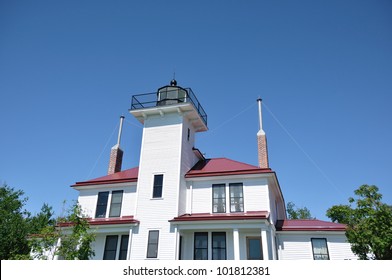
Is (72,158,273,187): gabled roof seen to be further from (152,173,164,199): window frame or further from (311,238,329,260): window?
(311,238,329,260): window

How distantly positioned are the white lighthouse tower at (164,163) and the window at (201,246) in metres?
1.26

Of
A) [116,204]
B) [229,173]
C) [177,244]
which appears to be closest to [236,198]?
[229,173]

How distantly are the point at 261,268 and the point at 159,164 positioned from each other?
1099 cm

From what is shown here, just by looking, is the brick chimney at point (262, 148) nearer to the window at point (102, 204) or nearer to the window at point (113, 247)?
the window at point (113, 247)

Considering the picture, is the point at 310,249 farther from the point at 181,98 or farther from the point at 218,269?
the point at 181,98

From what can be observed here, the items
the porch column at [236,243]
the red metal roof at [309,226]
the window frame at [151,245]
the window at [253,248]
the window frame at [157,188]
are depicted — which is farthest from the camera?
the window frame at [157,188]

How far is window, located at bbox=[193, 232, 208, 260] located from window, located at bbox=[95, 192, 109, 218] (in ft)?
20.3

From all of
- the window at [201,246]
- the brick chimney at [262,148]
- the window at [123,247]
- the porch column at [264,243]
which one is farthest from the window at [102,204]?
the brick chimney at [262,148]

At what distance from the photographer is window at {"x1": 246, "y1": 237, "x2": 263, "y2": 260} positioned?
15086 millimetres

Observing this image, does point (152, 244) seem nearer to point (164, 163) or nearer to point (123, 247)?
point (123, 247)

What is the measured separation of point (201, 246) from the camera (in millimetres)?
15438

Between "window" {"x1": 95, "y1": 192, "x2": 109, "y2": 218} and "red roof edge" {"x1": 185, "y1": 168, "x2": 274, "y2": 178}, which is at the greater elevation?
"red roof edge" {"x1": 185, "y1": 168, "x2": 274, "y2": 178}

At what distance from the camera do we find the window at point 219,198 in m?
16.3

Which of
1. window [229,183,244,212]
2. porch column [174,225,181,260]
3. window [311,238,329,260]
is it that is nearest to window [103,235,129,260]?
porch column [174,225,181,260]
